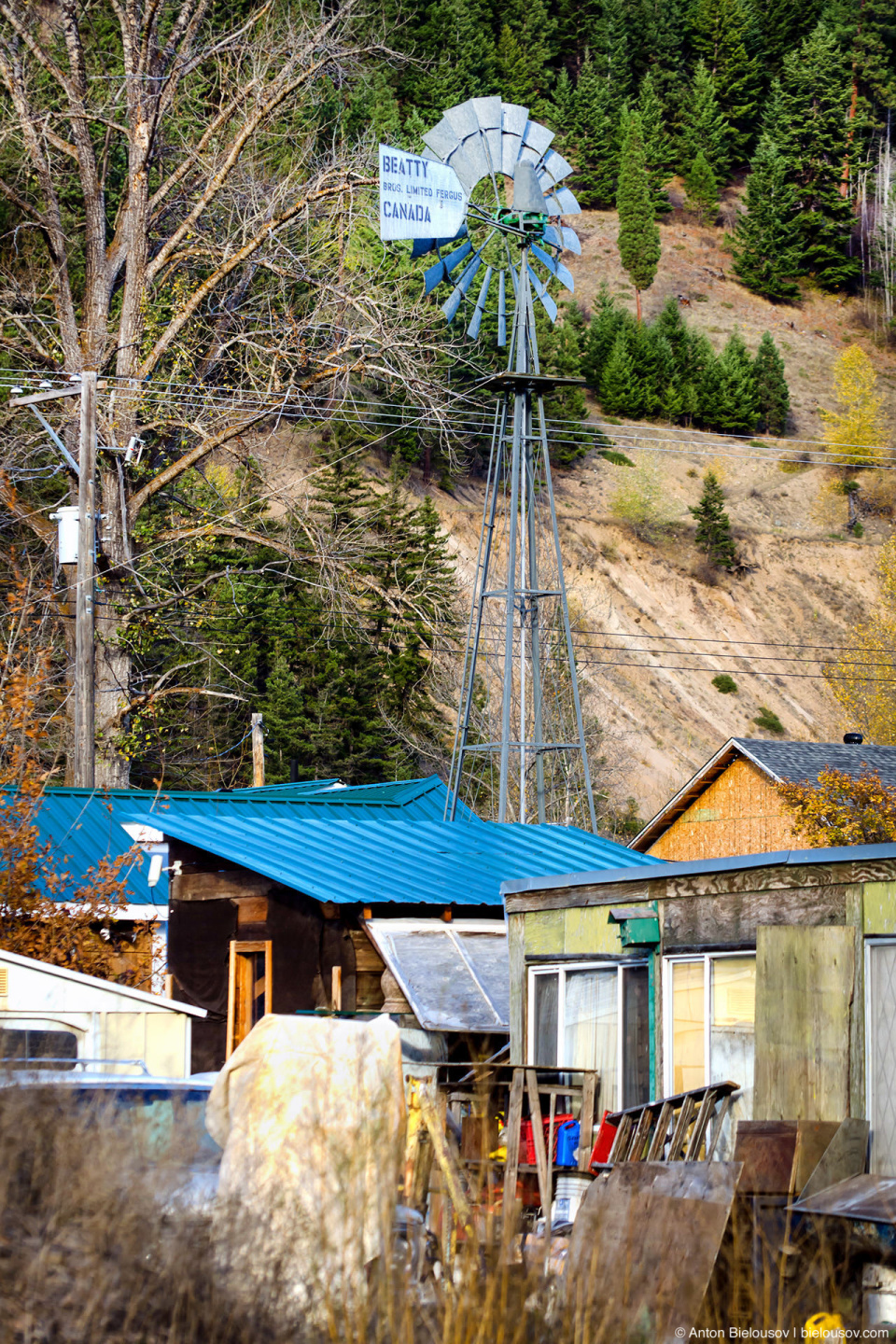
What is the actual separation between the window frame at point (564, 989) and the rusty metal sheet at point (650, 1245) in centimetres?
262

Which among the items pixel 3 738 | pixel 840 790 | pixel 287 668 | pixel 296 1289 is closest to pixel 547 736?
pixel 287 668

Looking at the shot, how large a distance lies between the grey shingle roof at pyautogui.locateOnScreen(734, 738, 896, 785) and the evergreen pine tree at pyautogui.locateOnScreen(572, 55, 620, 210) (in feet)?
222

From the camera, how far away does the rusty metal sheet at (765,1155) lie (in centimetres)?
997

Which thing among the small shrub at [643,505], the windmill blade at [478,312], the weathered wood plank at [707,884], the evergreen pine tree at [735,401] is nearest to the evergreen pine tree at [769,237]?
the evergreen pine tree at [735,401]

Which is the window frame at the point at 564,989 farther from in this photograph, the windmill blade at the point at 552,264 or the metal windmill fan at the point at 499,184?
the windmill blade at the point at 552,264

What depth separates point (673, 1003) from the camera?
12.9 meters

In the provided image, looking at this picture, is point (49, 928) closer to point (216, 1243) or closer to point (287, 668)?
point (216, 1243)

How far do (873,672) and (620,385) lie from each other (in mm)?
24059

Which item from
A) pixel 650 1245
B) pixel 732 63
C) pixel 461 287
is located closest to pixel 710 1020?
pixel 650 1245

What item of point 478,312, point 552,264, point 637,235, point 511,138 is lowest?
point 478,312

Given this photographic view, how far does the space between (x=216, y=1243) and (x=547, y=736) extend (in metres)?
41.8

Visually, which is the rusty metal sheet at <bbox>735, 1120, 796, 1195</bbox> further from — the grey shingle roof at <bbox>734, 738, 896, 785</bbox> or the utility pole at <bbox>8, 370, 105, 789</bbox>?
the grey shingle roof at <bbox>734, 738, 896, 785</bbox>

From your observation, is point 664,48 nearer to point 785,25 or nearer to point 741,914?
point 785,25

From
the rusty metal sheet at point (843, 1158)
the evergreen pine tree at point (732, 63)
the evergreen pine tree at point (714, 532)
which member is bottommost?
the rusty metal sheet at point (843, 1158)
